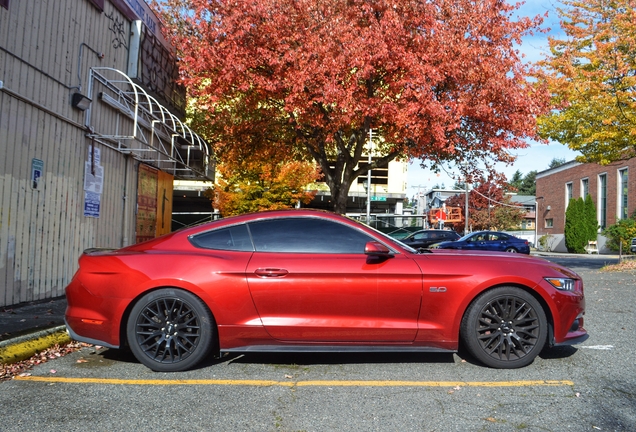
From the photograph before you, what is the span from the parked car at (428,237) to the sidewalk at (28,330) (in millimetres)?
19787

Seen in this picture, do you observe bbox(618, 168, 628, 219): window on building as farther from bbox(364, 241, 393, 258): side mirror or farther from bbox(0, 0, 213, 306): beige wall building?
bbox(364, 241, 393, 258): side mirror

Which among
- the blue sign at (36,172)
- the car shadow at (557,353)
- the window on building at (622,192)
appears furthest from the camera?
the window on building at (622,192)

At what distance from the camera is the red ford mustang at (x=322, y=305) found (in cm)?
450

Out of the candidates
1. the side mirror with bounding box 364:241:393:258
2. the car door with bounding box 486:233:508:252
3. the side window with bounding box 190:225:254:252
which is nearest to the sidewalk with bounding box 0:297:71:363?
the side window with bounding box 190:225:254:252

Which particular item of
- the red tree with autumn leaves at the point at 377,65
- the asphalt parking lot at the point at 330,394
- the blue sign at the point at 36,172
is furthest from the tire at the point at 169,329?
the red tree with autumn leaves at the point at 377,65

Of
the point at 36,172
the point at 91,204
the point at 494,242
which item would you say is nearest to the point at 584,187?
the point at 494,242

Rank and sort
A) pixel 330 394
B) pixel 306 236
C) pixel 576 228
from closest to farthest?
1. pixel 330 394
2. pixel 306 236
3. pixel 576 228

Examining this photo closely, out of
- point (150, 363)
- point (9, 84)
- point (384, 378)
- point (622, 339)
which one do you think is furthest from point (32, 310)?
point (622, 339)

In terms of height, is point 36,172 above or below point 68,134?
below

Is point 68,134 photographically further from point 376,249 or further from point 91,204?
point 376,249

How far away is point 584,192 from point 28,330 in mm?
45301

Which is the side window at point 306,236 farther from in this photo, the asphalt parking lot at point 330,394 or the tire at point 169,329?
the asphalt parking lot at point 330,394

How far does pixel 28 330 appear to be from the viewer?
18.2 feet

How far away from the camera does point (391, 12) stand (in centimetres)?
1153
